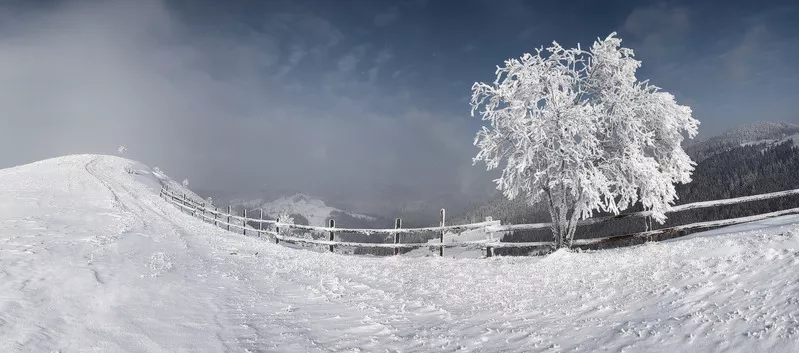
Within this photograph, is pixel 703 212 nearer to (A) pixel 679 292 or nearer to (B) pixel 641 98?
(B) pixel 641 98

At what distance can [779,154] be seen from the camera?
551ft

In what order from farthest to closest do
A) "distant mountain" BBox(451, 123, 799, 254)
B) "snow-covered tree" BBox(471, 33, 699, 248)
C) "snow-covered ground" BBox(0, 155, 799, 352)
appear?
1. "distant mountain" BBox(451, 123, 799, 254)
2. "snow-covered tree" BBox(471, 33, 699, 248)
3. "snow-covered ground" BBox(0, 155, 799, 352)

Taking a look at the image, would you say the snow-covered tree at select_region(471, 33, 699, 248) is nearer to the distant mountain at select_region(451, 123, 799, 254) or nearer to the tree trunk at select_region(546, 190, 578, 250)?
the tree trunk at select_region(546, 190, 578, 250)

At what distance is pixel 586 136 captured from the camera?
615 inches

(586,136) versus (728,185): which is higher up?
(728,185)

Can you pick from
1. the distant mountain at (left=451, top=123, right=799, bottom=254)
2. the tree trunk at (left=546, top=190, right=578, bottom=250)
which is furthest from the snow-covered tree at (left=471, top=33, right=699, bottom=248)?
the distant mountain at (left=451, top=123, right=799, bottom=254)

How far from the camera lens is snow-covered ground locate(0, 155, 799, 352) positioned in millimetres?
6398

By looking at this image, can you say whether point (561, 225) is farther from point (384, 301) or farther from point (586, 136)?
point (384, 301)

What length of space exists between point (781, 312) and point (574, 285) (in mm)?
4667

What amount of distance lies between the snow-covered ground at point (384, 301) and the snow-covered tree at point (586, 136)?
2799 mm

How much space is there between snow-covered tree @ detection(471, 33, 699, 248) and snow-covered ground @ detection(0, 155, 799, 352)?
280 centimetres

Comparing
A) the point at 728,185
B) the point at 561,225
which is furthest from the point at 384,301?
the point at 728,185

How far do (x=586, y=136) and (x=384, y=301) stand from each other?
374 inches

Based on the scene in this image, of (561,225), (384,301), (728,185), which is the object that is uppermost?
(728,185)
